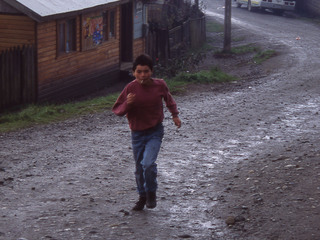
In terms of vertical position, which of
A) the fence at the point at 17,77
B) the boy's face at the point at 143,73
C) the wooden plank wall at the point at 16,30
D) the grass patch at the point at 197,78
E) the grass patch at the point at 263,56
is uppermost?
the boy's face at the point at 143,73

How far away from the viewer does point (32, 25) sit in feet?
47.5

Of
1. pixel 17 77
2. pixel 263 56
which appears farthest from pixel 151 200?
pixel 263 56

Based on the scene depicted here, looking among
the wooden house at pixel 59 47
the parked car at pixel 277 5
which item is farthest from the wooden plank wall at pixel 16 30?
the parked car at pixel 277 5

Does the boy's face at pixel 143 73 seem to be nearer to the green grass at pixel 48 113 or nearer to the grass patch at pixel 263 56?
the green grass at pixel 48 113

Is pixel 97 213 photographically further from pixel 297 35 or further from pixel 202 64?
pixel 297 35

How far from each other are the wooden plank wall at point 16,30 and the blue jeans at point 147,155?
9.05 metres

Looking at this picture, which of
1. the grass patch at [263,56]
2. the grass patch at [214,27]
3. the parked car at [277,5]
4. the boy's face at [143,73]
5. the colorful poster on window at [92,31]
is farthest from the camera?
the parked car at [277,5]

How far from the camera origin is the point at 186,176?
7.88 metres

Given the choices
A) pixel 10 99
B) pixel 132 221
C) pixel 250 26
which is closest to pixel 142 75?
pixel 132 221

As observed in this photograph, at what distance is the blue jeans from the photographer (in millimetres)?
6056

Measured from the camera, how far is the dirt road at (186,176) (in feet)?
18.7

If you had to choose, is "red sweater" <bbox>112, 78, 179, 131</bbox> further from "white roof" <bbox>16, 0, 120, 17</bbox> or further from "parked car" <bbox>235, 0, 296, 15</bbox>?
A: "parked car" <bbox>235, 0, 296, 15</bbox>

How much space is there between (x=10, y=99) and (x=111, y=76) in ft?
19.7

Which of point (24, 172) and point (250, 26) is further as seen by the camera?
point (250, 26)
